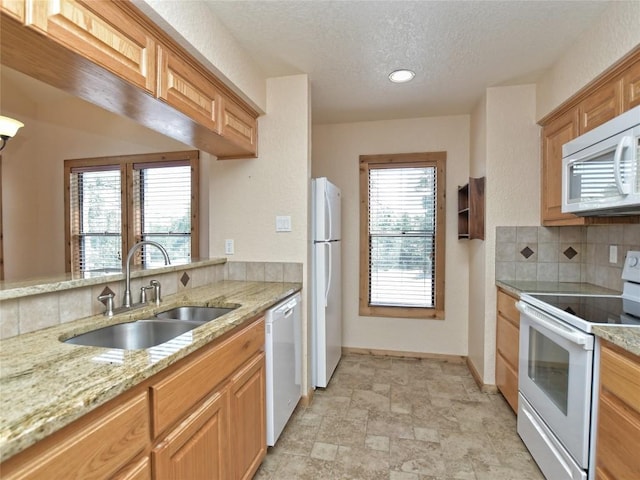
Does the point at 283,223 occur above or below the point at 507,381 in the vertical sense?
above

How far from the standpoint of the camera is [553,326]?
1.62 meters

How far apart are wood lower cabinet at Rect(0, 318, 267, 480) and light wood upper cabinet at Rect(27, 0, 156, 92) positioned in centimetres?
113

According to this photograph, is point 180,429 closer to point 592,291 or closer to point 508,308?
point 508,308

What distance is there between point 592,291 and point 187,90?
279 cm

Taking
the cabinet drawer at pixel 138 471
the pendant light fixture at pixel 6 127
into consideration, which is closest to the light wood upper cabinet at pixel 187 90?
the cabinet drawer at pixel 138 471

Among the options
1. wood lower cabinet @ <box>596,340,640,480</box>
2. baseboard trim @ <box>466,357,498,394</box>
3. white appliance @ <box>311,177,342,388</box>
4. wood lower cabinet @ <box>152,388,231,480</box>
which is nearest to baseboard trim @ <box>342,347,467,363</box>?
baseboard trim @ <box>466,357,498,394</box>

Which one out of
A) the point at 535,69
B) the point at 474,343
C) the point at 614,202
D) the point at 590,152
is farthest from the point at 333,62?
the point at 474,343

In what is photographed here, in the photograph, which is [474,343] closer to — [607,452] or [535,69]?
[607,452]

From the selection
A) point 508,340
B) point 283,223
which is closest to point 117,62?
point 283,223

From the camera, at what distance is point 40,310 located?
1.25 m

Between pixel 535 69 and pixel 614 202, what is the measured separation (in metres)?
1.35

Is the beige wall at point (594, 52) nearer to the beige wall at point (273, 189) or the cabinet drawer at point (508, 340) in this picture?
the cabinet drawer at point (508, 340)

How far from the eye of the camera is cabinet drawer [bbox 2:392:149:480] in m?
0.65

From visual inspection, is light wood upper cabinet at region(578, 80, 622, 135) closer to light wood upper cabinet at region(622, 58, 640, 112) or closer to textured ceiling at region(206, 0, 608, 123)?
light wood upper cabinet at region(622, 58, 640, 112)
